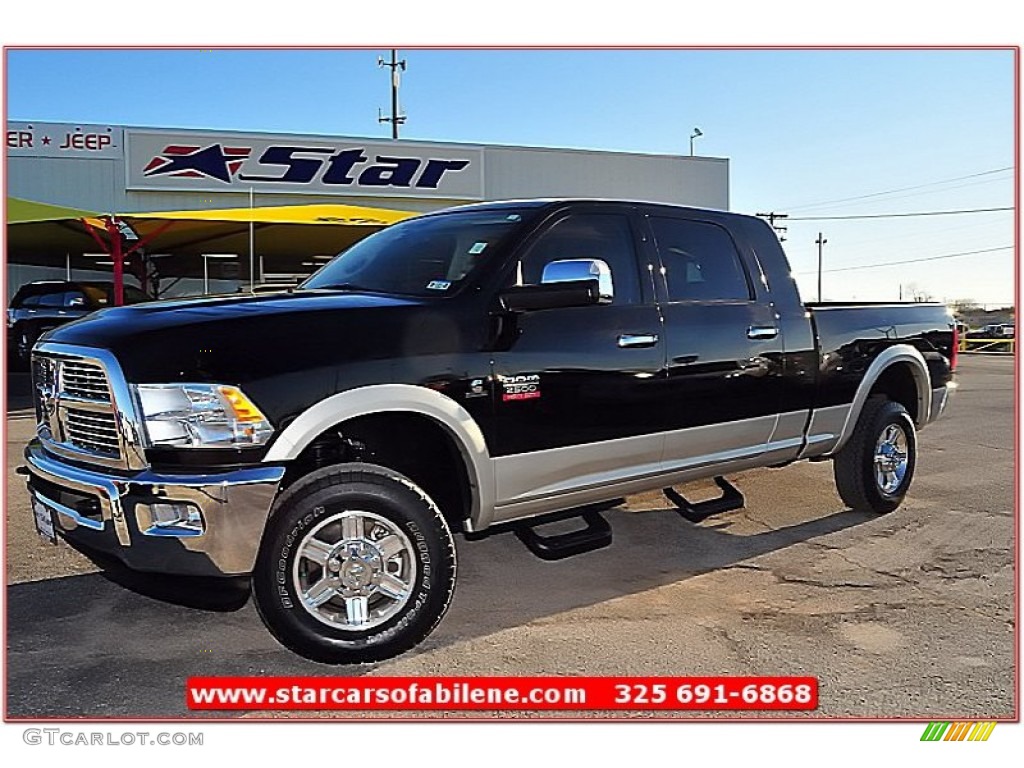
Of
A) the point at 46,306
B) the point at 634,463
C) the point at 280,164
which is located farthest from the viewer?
the point at 280,164

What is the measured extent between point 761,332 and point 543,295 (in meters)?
1.74

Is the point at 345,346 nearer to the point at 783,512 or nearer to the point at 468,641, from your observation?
the point at 468,641

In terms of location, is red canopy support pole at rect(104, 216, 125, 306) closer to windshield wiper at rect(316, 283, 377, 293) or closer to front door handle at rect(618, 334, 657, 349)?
windshield wiper at rect(316, 283, 377, 293)

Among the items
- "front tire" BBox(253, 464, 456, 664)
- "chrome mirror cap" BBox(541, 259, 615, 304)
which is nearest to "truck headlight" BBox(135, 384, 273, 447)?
"front tire" BBox(253, 464, 456, 664)

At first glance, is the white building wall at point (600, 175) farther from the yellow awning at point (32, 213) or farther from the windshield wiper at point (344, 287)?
the windshield wiper at point (344, 287)

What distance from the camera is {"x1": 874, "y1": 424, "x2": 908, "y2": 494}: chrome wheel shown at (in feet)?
20.0

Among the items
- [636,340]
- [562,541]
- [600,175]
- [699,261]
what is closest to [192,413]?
[562,541]

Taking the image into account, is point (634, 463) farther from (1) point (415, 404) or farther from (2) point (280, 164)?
(2) point (280, 164)

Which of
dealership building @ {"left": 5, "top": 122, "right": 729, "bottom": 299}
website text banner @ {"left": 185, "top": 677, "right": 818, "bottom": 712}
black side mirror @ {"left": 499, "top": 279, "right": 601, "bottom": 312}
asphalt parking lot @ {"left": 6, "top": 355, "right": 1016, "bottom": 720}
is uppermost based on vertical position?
dealership building @ {"left": 5, "top": 122, "right": 729, "bottom": 299}

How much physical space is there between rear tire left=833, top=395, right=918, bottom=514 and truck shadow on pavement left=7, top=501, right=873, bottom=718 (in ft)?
2.22

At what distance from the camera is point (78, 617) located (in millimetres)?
4184

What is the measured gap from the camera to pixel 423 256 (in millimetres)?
4539

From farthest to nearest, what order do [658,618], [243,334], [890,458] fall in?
[890,458], [658,618], [243,334]

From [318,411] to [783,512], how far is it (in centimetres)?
379
